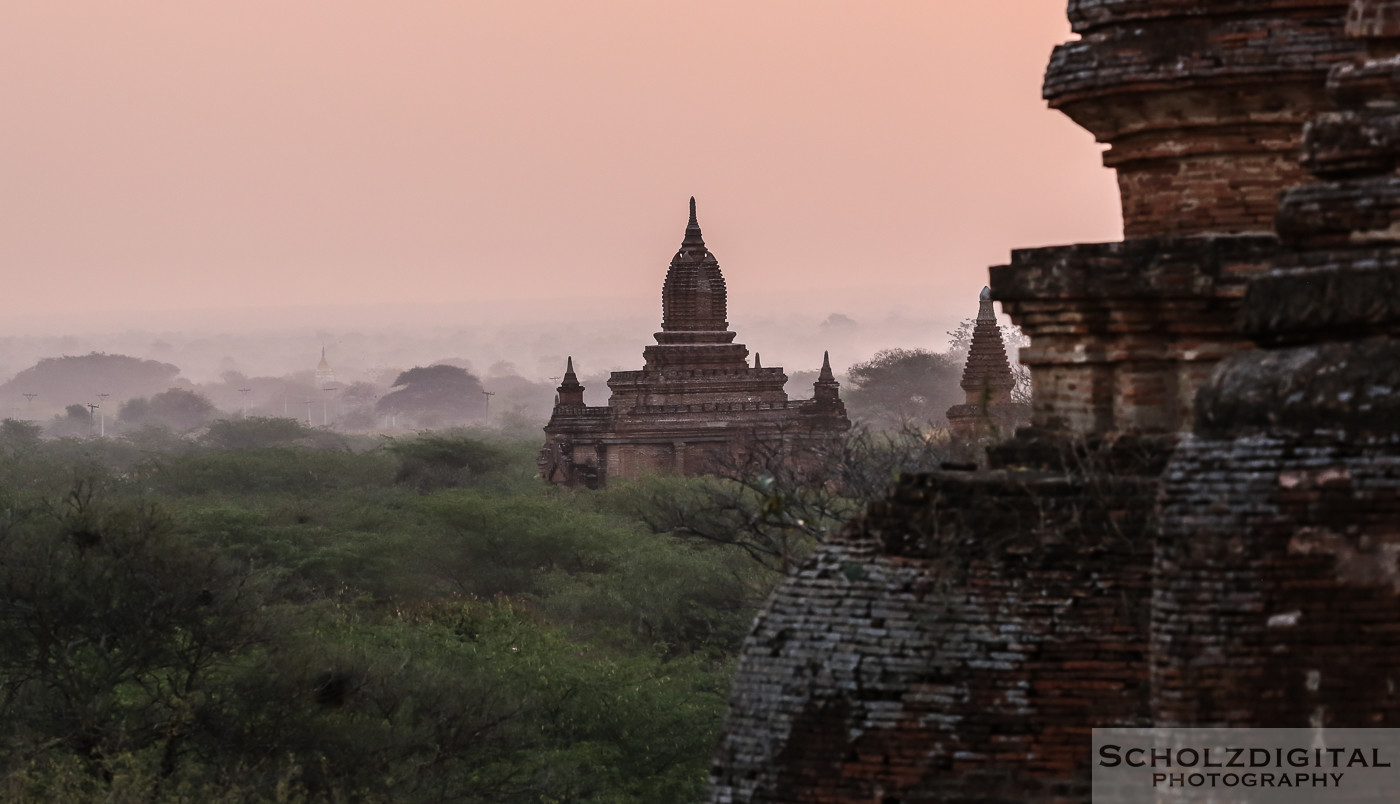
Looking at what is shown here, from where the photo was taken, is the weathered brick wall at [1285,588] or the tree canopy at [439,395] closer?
the weathered brick wall at [1285,588]

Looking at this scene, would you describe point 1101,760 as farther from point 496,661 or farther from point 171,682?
point 496,661

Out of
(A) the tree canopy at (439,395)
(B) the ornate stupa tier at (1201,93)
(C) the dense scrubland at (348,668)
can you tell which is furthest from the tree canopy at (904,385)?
(B) the ornate stupa tier at (1201,93)

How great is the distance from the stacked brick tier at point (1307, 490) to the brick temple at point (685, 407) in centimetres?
4277

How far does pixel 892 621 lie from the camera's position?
846cm

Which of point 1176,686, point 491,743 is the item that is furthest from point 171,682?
point 1176,686

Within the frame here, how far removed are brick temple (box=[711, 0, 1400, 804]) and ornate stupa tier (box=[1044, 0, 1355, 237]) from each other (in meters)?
0.01

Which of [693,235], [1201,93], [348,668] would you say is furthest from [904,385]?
[1201,93]

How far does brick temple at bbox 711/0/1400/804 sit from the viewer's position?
22.5 ft

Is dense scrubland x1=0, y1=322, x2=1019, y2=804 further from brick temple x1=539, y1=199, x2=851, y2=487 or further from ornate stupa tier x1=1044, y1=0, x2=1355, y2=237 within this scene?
brick temple x1=539, y1=199, x2=851, y2=487

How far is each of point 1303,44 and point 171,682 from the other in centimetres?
1481

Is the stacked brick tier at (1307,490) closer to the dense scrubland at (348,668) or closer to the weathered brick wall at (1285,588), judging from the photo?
the weathered brick wall at (1285,588)

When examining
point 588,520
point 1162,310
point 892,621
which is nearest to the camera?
point 892,621

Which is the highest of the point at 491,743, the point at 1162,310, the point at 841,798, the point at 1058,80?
the point at 1058,80

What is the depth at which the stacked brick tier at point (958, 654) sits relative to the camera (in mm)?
8188
